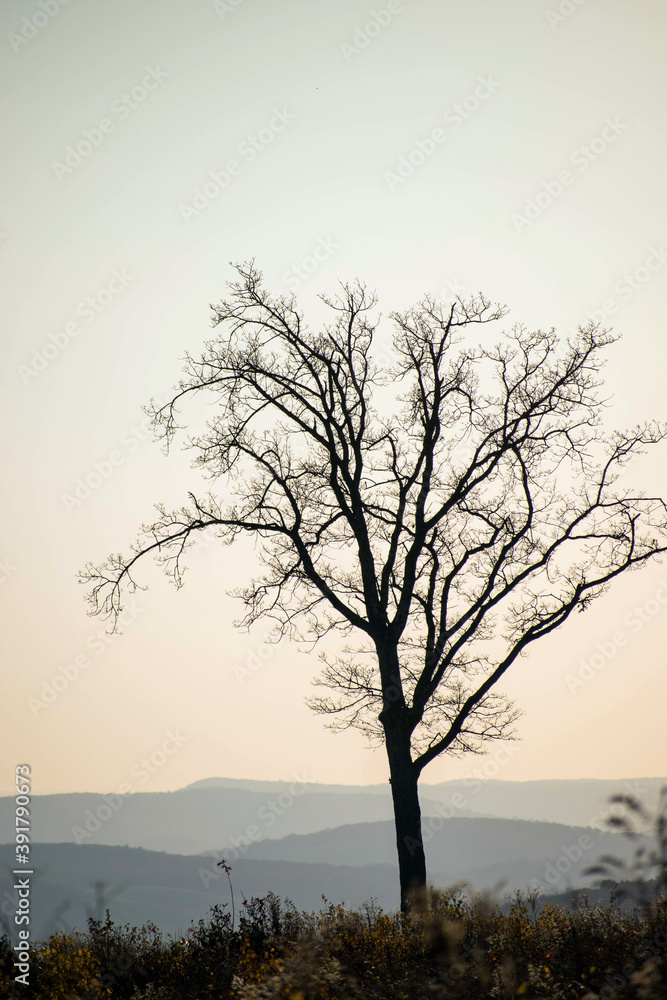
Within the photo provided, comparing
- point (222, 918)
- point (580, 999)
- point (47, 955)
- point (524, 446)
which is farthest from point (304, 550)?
point (580, 999)

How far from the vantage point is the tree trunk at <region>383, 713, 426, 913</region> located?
12.5m

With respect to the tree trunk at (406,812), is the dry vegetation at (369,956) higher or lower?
lower

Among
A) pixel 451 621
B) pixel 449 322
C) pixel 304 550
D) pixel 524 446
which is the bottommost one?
pixel 451 621

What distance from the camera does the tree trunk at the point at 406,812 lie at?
1248 centimetres

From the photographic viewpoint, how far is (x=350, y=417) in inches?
569

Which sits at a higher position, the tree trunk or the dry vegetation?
the tree trunk

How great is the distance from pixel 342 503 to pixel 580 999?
28.3 feet

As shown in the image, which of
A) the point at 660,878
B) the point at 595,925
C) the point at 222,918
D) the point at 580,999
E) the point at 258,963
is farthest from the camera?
the point at 222,918

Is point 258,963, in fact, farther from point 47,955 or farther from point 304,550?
point 304,550

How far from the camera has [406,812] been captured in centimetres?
1279

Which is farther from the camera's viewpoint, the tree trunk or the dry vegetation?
the tree trunk

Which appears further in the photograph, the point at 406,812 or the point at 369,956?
the point at 406,812

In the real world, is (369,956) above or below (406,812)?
below

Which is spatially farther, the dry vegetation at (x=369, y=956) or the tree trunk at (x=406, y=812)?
the tree trunk at (x=406, y=812)
